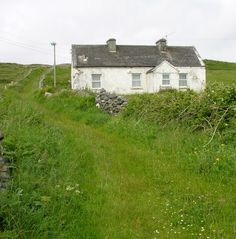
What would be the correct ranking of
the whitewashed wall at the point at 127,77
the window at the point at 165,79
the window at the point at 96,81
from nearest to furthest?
the whitewashed wall at the point at 127,77
the window at the point at 96,81
the window at the point at 165,79

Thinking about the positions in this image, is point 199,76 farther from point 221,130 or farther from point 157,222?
point 157,222

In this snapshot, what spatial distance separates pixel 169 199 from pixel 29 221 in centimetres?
258

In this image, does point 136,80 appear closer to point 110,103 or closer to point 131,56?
point 131,56

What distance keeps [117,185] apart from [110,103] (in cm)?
1086

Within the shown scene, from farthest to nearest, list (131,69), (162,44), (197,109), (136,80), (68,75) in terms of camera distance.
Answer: (68,75), (162,44), (136,80), (131,69), (197,109)

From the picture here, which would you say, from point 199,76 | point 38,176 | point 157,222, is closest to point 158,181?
point 157,222

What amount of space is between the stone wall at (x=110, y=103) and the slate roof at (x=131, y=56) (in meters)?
13.3

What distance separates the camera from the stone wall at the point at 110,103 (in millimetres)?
17578

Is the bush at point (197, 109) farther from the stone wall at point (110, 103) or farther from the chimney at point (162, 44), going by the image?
the chimney at point (162, 44)

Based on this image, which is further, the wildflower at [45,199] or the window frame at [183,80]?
the window frame at [183,80]

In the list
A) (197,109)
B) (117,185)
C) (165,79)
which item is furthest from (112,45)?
(117,185)

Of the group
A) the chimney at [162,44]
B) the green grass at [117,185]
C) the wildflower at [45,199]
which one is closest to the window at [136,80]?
the chimney at [162,44]

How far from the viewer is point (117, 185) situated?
293 inches

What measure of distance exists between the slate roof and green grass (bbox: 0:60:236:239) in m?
21.1
